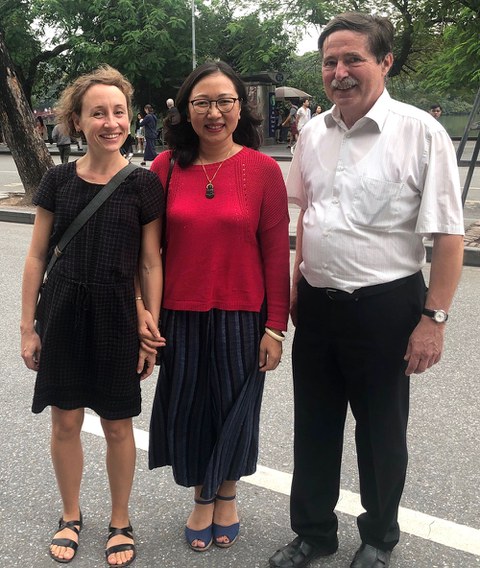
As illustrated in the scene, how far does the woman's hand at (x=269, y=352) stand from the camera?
210 cm

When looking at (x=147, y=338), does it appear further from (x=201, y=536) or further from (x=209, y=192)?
(x=201, y=536)

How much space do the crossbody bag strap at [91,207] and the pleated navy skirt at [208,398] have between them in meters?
0.42

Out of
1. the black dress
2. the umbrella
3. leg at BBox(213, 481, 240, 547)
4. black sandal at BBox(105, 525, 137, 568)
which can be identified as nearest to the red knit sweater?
the black dress

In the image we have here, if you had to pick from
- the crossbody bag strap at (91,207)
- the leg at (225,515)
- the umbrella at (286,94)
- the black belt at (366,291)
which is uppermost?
the umbrella at (286,94)

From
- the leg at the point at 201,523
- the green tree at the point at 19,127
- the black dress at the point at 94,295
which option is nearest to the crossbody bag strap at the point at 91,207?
the black dress at the point at 94,295

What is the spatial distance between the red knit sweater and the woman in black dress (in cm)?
8

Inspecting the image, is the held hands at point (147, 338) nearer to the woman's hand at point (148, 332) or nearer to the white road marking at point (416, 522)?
→ the woman's hand at point (148, 332)

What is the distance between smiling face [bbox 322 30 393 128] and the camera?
1755 millimetres

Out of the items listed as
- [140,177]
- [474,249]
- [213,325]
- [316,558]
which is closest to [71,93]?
[140,177]

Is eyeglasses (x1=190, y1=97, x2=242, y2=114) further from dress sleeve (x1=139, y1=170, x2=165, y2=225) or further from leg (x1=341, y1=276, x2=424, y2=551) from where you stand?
leg (x1=341, y1=276, x2=424, y2=551)

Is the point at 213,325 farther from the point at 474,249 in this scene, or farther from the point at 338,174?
the point at 474,249

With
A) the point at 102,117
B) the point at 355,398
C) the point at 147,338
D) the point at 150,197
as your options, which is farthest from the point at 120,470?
the point at 102,117

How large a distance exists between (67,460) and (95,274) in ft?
2.44

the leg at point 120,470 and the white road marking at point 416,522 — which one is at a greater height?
the leg at point 120,470
